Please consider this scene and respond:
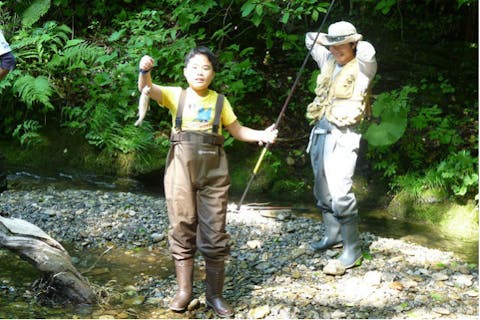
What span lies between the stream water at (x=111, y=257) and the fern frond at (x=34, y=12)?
8.51ft

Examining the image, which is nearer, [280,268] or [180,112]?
[180,112]

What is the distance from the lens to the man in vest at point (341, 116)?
475cm

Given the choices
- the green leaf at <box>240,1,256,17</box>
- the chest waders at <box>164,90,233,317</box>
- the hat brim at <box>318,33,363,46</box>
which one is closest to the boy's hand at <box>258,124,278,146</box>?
the chest waders at <box>164,90,233,317</box>

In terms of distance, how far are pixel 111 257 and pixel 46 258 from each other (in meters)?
1.27

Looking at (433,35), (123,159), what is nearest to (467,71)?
(433,35)

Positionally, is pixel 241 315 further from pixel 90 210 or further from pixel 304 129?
pixel 304 129

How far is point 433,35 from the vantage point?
40.9 feet

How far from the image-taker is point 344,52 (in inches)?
189

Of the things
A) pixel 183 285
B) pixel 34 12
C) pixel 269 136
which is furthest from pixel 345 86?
pixel 34 12

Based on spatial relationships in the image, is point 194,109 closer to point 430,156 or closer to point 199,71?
point 199,71

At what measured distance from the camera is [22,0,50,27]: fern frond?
9391 millimetres

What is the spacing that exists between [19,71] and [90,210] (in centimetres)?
376

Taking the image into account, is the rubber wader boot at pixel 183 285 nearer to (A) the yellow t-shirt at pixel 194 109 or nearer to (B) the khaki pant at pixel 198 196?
(B) the khaki pant at pixel 198 196

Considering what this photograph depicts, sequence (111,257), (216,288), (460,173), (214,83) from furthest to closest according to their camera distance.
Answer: (214,83) → (460,173) → (111,257) → (216,288)
